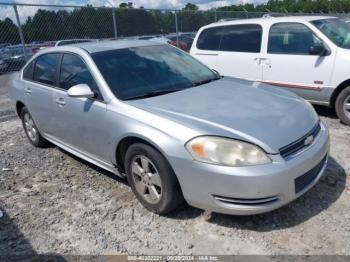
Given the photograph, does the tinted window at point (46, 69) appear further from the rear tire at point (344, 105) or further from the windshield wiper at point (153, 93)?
the rear tire at point (344, 105)

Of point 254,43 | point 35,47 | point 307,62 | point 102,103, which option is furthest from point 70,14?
point 102,103

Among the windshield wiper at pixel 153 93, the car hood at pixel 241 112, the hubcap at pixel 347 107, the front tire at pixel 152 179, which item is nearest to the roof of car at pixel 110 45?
the windshield wiper at pixel 153 93

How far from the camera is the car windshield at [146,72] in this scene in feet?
12.3

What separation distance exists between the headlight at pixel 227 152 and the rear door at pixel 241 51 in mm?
4044

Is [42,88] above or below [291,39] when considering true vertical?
below

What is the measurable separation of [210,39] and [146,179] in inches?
191

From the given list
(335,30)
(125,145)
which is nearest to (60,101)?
(125,145)

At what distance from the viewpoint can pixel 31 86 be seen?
507 centimetres

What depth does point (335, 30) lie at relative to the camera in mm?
6145

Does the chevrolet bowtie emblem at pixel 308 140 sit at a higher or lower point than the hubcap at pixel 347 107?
higher

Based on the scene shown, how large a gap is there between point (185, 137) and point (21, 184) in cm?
258

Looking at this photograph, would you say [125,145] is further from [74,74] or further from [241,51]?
[241,51]

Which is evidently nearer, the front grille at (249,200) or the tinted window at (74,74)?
the front grille at (249,200)

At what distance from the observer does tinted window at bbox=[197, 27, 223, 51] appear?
24.3 ft
